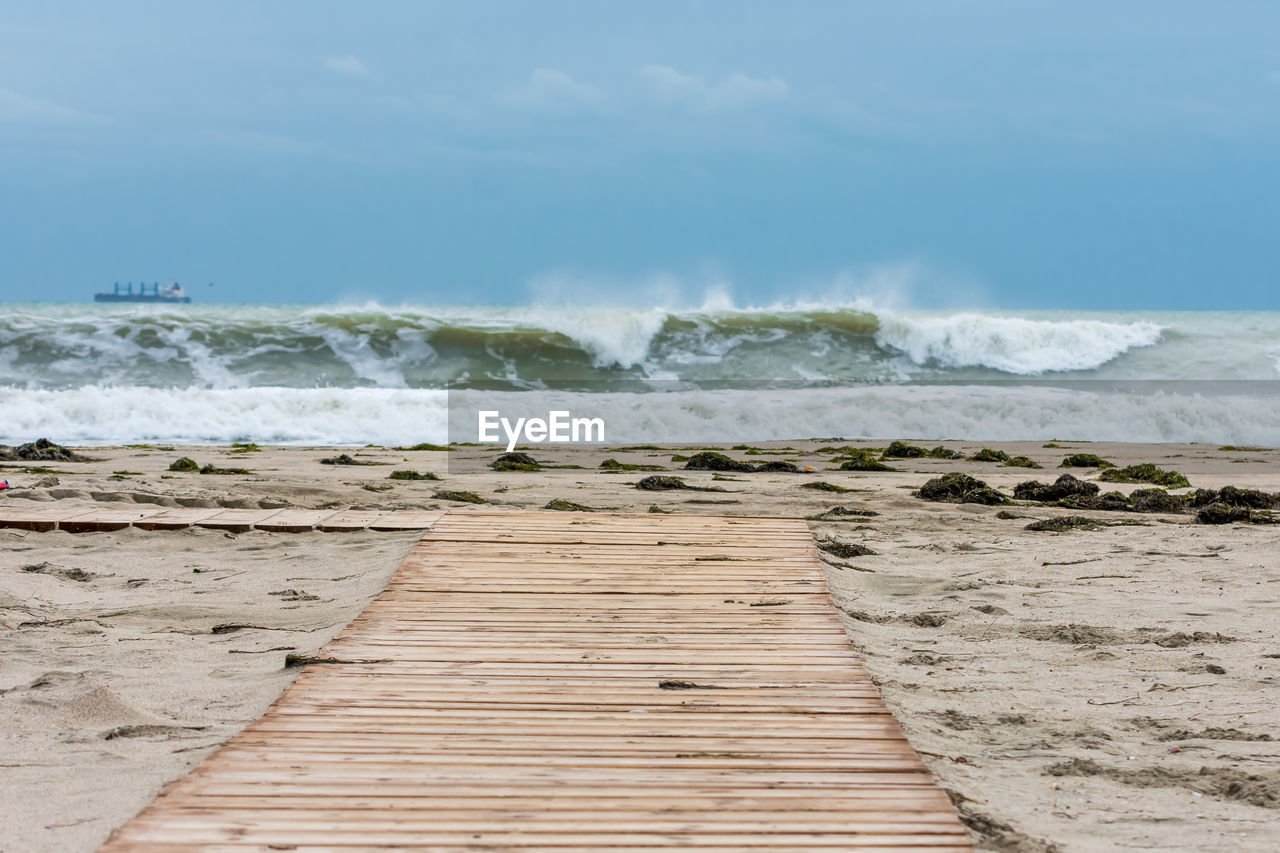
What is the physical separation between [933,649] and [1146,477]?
22.5 ft

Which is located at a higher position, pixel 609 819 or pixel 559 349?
pixel 559 349

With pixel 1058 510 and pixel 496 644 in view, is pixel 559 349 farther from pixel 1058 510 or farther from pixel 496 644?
pixel 496 644

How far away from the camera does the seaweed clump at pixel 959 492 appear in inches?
334

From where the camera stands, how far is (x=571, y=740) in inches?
112

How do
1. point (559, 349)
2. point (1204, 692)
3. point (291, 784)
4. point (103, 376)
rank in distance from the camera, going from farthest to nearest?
point (559, 349)
point (103, 376)
point (1204, 692)
point (291, 784)

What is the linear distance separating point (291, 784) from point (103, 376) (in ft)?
66.4

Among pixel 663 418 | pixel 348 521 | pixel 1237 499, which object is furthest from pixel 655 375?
pixel 348 521

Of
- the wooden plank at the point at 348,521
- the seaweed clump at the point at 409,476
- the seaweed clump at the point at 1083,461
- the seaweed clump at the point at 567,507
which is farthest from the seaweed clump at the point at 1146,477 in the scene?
the wooden plank at the point at 348,521

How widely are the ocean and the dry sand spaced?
8.25 metres

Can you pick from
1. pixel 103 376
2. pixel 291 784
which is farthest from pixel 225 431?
pixel 291 784

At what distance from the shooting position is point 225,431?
15.8 m

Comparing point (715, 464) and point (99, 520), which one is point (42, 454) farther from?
point (715, 464)

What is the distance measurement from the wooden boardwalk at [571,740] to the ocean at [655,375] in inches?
457

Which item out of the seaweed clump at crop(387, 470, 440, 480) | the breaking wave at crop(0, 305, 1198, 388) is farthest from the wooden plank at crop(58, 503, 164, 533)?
the breaking wave at crop(0, 305, 1198, 388)
